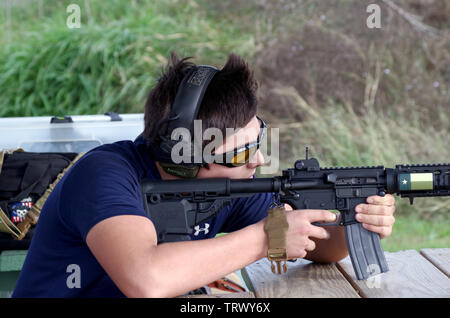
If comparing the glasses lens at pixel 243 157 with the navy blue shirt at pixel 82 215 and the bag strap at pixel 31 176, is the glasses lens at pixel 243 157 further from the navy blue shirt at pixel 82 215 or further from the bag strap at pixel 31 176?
the bag strap at pixel 31 176

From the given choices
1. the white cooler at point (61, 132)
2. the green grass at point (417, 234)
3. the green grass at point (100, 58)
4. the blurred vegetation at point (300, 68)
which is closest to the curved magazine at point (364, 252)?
the white cooler at point (61, 132)

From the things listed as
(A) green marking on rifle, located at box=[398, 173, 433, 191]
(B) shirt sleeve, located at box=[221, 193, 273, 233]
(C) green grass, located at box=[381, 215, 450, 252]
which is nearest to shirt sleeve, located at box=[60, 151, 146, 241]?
(B) shirt sleeve, located at box=[221, 193, 273, 233]

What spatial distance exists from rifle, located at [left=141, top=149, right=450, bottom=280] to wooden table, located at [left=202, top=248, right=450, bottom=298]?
67 mm

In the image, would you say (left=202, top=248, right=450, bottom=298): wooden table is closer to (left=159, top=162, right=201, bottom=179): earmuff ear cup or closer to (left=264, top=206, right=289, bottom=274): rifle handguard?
(left=264, top=206, right=289, bottom=274): rifle handguard

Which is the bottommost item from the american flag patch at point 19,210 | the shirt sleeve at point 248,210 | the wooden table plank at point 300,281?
the wooden table plank at point 300,281

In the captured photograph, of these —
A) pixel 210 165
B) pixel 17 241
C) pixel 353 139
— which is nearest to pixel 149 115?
pixel 210 165

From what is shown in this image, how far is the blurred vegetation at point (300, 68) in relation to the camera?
5.72 meters

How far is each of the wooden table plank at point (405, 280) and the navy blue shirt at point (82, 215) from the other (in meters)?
A: 0.77

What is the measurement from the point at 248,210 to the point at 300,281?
1.62 feet

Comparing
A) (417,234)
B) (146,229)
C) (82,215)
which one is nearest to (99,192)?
(82,215)

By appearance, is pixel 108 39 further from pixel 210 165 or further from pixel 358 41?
pixel 210 165

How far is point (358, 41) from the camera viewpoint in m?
6.33

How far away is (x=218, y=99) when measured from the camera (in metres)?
1.96

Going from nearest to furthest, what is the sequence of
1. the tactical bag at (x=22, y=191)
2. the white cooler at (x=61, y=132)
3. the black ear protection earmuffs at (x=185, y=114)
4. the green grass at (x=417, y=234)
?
the black ear protection earmuffs at (x=185, y=114)
the tactical bag at (x=22, y=191)
the white cooler at (x=61, y=132)
the green grass at (x=417, y=234)
